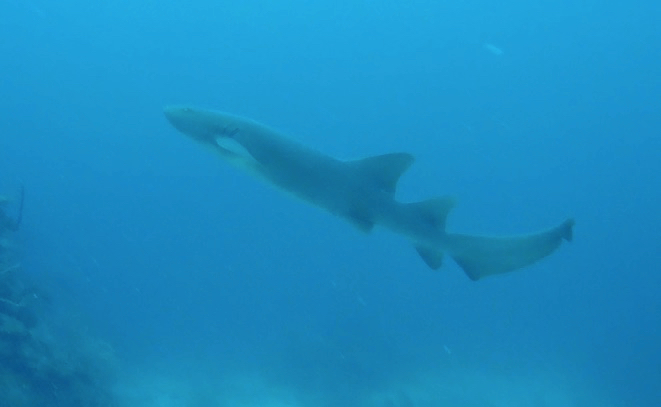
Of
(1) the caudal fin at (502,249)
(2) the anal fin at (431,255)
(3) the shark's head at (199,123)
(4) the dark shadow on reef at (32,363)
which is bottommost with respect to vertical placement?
(1) the caudal fin at (502,249)

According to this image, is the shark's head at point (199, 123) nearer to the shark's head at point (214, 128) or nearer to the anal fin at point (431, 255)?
the shark's head at point (214, 128)

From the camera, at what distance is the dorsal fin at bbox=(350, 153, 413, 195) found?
229 cm

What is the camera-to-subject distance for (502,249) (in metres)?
2.36

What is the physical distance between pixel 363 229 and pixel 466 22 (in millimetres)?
109843

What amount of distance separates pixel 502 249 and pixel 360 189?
60cm

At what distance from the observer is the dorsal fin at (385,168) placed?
229 centimetres

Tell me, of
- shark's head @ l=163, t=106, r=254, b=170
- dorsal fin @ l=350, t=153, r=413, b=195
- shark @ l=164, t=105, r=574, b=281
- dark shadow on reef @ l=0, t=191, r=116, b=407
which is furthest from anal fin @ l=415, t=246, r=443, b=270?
dark shadow on reef @ l=0, t=191, r=116, b=407

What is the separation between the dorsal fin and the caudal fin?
321 mm

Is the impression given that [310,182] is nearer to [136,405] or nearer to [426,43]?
[136,405]

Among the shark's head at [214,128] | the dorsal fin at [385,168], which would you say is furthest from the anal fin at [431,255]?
the shark's head at [214,128]

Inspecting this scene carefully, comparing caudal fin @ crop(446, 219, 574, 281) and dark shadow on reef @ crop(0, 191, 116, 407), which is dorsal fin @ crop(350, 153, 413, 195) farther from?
dark shadow on reef @ crop(0, 191, 116, 407)

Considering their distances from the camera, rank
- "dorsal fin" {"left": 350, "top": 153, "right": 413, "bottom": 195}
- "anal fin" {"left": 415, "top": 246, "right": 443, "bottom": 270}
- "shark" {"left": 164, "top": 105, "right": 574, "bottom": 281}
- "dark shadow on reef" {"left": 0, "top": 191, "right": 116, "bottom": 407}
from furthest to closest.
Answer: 1. "dark shadow on reef" {"left": 0, "top": 191, "right": 116, "bottom": 407}
2. "anal fin" {"left": 415, "top": 246, "right": 443, "bottom": 270}
3. "dorsal fin" {"left": 350, "top": 153, "right": 413, "bottom": 195}
4. "shark" {"left": 164, "top": 105, "right": 574, "bottom": 281}

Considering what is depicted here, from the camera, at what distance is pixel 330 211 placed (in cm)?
224

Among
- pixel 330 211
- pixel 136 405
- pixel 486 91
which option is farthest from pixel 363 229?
pixel 486 91
